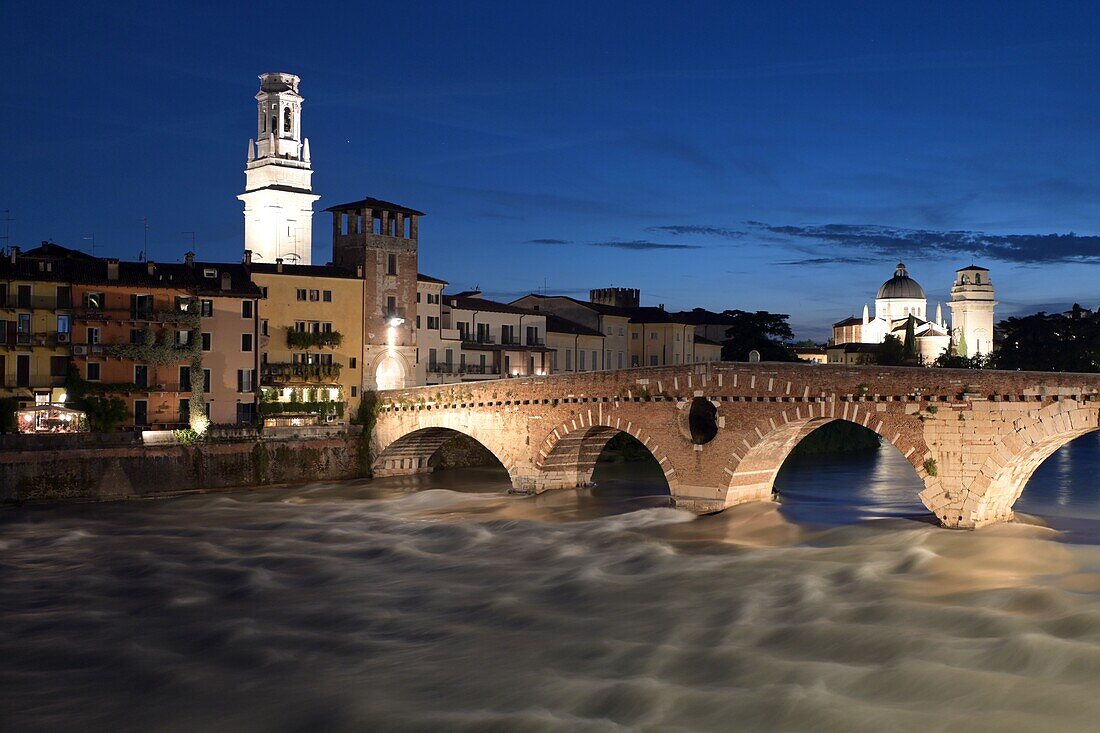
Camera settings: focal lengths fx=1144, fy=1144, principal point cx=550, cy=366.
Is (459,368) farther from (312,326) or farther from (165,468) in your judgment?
(165,468)

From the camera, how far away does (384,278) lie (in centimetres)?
5228

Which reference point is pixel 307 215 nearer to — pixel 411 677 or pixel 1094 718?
pixel 411 677

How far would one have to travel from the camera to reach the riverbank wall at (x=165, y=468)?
3656 centimetres

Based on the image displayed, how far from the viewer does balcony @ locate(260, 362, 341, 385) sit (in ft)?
159

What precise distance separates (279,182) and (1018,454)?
59.0 m

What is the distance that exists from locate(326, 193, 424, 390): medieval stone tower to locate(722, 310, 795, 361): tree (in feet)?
104

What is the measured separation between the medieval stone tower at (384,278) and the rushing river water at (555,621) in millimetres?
18488

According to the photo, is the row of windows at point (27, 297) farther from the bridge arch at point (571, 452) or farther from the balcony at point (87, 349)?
the bridge arch at point (571, 452)

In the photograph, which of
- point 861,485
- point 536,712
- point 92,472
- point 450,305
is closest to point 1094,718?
point 536,712

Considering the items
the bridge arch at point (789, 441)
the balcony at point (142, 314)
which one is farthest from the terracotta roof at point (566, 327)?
the bridge arch at point (789, 441)

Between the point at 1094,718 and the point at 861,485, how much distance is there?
88.3 feet

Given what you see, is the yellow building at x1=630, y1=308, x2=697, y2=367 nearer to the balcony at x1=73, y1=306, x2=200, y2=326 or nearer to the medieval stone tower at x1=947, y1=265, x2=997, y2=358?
the balcony at x1=73, y1=306, x2=200, y2=326

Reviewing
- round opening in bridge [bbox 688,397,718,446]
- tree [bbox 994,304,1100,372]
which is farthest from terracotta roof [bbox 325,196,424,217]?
tree [bbox 994,304,1100,372]

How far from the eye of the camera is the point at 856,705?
52.8 feet
